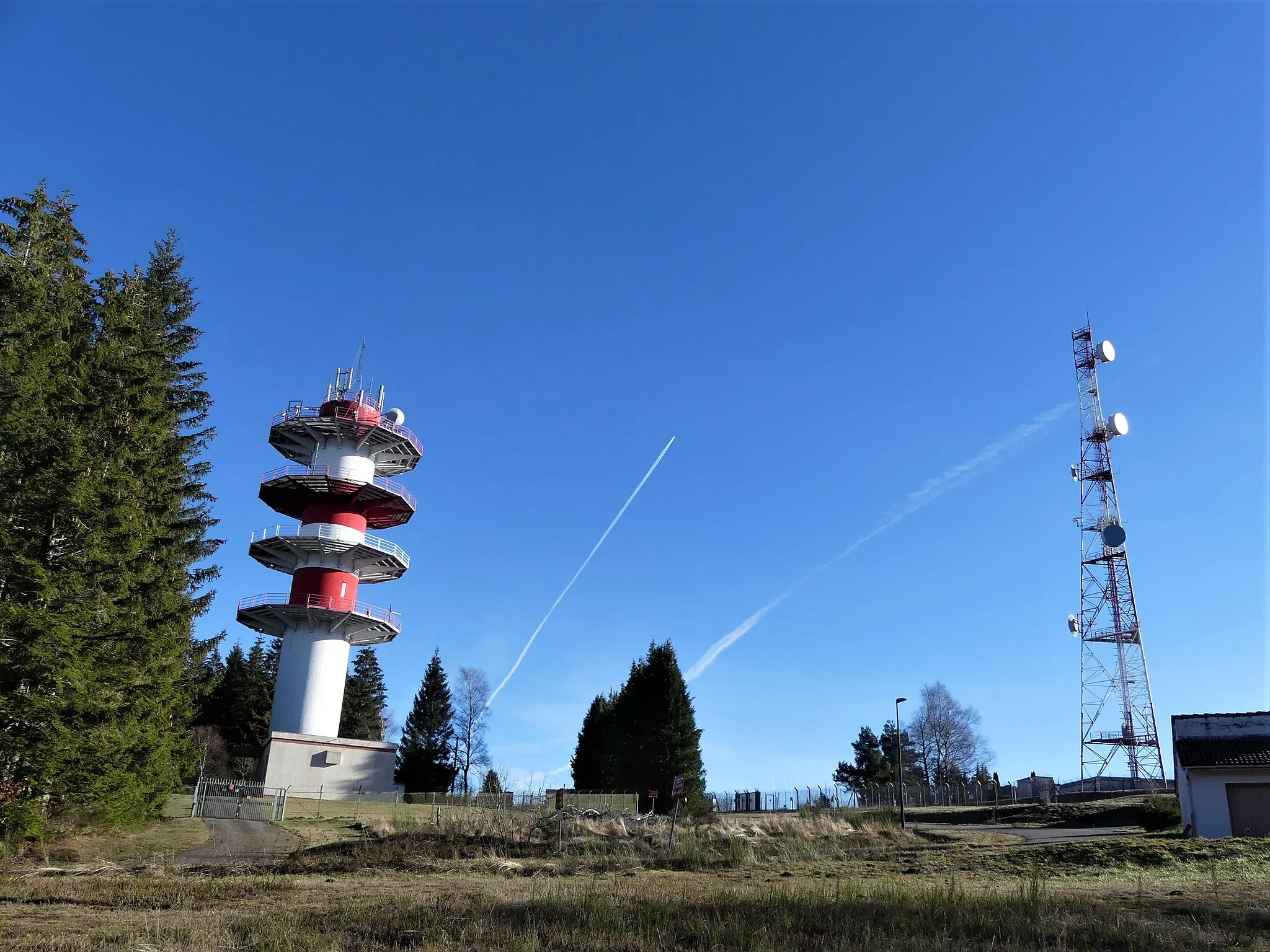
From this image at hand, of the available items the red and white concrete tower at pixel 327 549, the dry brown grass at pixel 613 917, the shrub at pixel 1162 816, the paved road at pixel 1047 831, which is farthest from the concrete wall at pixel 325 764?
the shrub at pixel 1162 816

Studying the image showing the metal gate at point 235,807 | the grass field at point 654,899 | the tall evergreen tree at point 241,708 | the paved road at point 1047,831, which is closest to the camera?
the grass field at point 654,899

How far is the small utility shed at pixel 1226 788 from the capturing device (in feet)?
107

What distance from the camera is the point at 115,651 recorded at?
24.2 metres

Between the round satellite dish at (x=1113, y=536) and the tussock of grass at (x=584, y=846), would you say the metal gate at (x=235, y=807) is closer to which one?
the tussock of grass at (x=584, y=846)

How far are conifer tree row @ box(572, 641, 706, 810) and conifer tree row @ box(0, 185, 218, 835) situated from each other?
27.3 m

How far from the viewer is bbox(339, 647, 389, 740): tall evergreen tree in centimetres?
7531

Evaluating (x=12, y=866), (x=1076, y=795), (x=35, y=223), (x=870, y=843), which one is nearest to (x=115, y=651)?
(x=12, y=866)

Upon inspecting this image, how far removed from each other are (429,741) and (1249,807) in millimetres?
58160

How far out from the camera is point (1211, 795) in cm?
3309

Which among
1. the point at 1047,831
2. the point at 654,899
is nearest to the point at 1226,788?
the point at 1047,831

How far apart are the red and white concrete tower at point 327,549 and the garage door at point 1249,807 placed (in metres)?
41.7

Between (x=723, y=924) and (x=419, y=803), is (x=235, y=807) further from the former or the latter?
(x=723, y=924)

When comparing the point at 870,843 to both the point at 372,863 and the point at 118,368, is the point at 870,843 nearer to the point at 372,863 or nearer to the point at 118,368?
the point at 372,863

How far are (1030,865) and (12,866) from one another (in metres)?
23.3
